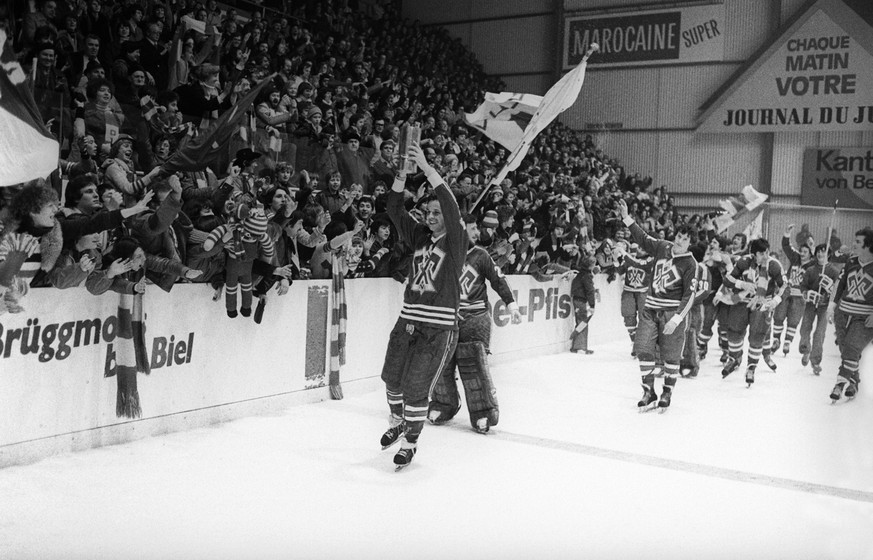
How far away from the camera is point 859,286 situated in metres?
9.84

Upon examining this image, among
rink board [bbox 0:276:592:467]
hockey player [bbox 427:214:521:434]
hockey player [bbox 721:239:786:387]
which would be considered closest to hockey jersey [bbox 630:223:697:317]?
hockey player [bbox 427:214:521:434]

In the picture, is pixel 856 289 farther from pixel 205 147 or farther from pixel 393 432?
pixel 205 147

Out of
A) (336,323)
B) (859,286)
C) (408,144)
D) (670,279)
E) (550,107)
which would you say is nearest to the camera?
(408,144)

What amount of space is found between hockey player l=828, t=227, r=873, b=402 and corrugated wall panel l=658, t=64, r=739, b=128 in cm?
848

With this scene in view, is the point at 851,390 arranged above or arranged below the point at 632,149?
below

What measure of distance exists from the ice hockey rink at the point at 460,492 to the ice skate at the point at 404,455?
71mm

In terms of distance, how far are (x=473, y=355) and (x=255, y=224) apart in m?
2.42

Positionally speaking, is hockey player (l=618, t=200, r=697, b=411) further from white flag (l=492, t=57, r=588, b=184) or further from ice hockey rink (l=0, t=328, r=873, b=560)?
white flag (l=492, t=57, r=588, b=184)

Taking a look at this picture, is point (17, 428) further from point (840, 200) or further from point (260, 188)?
point (840, 200)

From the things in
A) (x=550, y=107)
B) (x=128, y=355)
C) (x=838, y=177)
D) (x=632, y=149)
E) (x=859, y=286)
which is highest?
(x=632, y=149)

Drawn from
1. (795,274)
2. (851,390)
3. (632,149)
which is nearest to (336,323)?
(851,390)

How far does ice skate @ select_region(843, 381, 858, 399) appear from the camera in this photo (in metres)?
10.4

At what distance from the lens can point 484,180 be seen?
1494 cm

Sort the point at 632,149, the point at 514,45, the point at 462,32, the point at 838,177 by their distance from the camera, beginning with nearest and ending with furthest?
the point at 632,149, the point at 838,177, the point at 514,45, the point at 462,32
